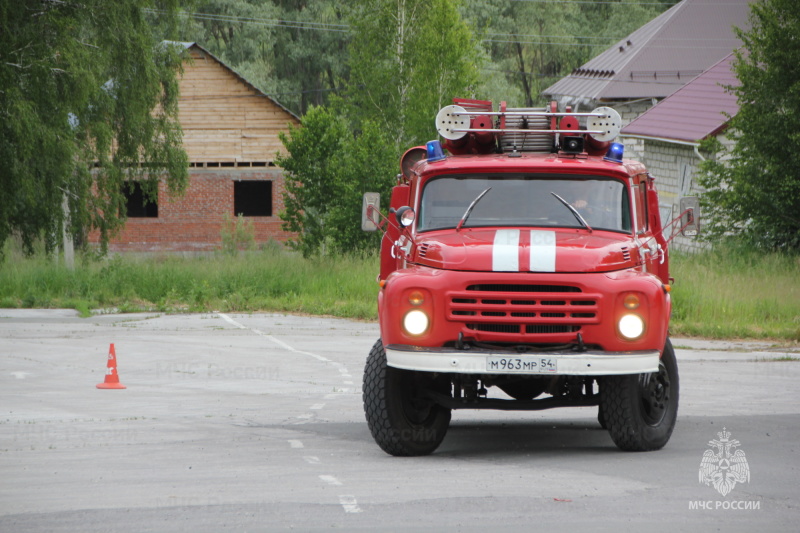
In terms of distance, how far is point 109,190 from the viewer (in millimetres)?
30156

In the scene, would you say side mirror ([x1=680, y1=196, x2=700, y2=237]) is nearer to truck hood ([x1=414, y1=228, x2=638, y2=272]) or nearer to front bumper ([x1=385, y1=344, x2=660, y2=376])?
truck hood ([x1=414, y1=228, x2=638, y2=272])

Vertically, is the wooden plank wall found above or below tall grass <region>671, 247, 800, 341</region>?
above

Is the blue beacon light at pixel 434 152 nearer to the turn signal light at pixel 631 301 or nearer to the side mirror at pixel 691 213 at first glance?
the side mirror at pixel 691 213

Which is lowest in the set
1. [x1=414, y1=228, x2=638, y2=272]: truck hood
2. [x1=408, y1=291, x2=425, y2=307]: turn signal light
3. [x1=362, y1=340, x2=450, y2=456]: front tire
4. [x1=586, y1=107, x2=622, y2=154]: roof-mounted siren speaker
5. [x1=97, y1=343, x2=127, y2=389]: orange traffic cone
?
[x1=97, y1=343, x2=127, y2=389]: orange traffic cone

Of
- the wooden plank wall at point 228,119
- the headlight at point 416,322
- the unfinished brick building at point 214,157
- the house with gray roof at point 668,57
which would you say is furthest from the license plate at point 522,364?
the wooden plank wall at point 228,119

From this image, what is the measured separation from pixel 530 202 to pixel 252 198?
38.0 m

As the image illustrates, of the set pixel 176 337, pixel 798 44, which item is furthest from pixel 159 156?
pixel 798 44

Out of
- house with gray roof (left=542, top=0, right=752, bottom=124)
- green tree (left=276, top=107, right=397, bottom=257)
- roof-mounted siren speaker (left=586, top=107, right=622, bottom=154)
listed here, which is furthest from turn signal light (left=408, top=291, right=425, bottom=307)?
house with gray roof (left=542, top=0, right=752, bottom=124)

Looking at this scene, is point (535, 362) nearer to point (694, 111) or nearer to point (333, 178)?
point (333, 178)

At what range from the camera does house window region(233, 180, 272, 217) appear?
1813 inches

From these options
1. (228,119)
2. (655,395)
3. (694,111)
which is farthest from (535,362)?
(228,119)

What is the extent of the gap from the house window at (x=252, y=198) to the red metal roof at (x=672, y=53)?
1309 centimetres

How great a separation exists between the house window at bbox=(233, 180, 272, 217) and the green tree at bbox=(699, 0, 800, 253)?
24.2 metres

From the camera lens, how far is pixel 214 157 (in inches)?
1752
